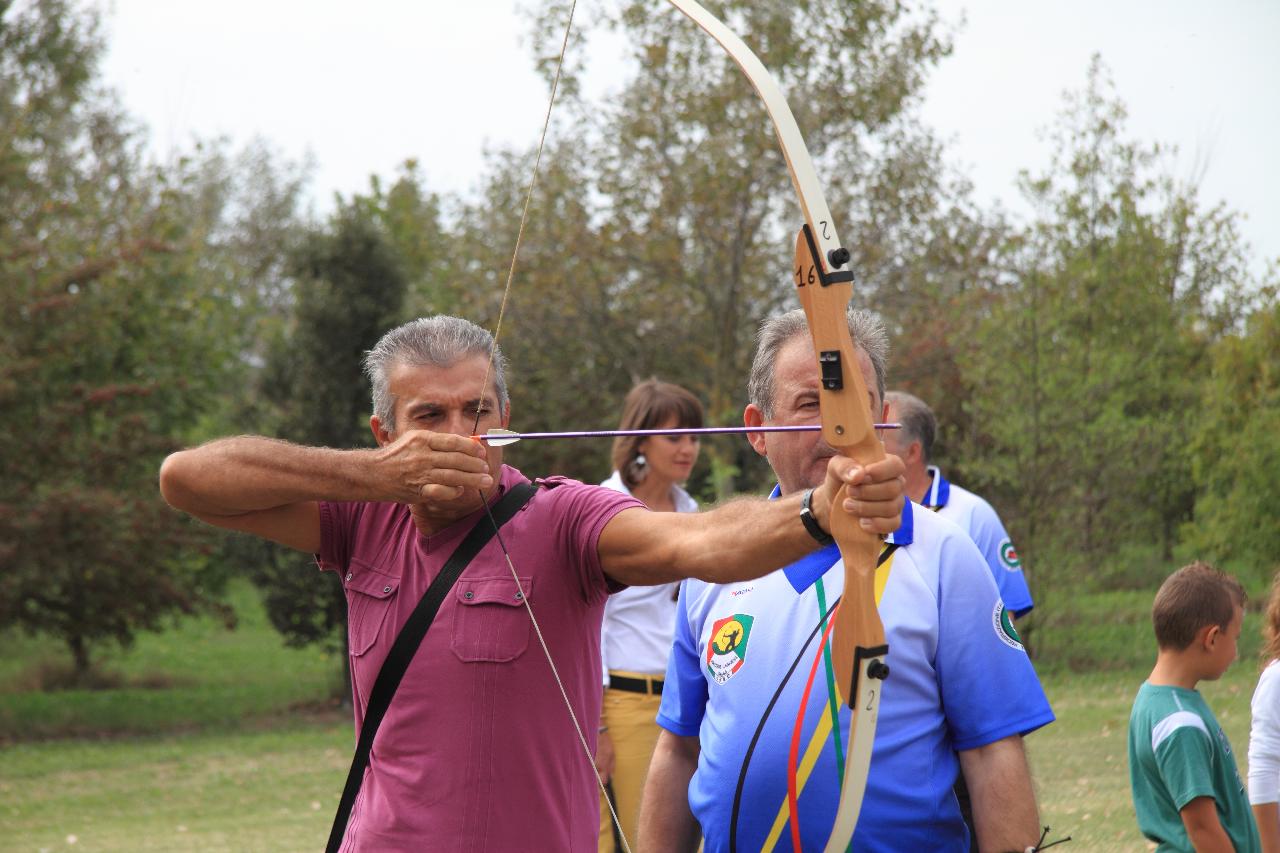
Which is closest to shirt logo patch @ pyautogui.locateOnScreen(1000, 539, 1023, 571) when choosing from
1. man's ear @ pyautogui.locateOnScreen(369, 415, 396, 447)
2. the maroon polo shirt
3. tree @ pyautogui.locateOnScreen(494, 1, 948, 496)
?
the maroon polo shirt

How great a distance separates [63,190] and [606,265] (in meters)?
6.58

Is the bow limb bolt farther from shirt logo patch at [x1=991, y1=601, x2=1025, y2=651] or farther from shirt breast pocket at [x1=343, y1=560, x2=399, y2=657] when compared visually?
shirt breast pocket at [x1=343, y1=560, x2=399, y2=657]

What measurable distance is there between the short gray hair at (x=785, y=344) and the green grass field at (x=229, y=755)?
4.52m

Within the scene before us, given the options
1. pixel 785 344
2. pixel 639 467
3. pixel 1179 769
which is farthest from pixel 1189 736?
pixel 639 467

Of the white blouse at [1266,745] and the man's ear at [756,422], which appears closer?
the man's ear at [756,422]

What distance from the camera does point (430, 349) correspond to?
97.7 inches

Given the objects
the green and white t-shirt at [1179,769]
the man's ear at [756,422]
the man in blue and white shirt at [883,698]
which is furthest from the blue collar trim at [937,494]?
the man in blue and white shirt at [883,698]

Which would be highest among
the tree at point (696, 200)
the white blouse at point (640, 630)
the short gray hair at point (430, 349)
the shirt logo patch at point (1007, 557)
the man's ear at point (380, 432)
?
the tree at point (696, 200)

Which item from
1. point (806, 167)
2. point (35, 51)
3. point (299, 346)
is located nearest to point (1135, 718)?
point (806, 167)

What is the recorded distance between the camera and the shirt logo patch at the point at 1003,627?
2.28m

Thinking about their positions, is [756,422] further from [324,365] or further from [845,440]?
[324,365]

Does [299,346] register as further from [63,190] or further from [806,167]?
[806,167]

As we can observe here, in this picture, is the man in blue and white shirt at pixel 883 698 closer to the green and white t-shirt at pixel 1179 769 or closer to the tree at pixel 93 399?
the green and white t-shirt at pixel 1179 769

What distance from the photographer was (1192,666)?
134 inches
